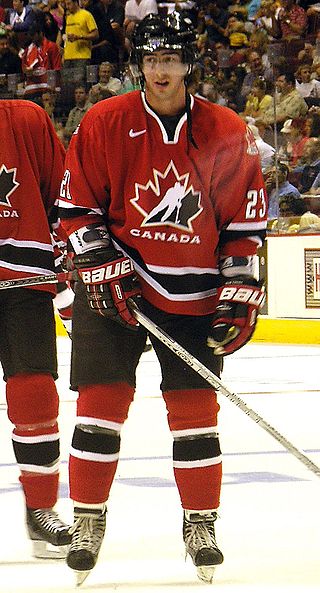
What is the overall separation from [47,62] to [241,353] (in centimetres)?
414

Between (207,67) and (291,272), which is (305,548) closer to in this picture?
(291,272)

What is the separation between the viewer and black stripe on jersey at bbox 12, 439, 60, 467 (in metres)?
2.69

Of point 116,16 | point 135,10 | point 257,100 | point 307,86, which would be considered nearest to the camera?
point 307,86

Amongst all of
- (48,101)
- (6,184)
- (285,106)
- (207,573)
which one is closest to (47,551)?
(207,573)

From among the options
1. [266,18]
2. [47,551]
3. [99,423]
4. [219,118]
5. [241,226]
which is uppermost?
[219,118]

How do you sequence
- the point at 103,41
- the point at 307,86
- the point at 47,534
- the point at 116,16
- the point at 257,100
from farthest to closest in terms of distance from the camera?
the point at 116,16 < the point at 103,41 < the point at 257,100 < the point at 307,86 < the point at 47,534

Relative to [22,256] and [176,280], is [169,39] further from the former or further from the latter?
[22,256]

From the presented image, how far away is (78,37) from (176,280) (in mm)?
7797

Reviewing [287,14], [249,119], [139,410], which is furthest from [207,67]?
[139,410]

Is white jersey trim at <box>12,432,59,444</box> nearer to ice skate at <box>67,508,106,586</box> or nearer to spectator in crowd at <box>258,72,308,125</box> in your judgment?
ice skate at <box>67,508,106,586</box>

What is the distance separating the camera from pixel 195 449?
7.74 ft

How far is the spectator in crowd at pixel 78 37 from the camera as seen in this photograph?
967 centimetres

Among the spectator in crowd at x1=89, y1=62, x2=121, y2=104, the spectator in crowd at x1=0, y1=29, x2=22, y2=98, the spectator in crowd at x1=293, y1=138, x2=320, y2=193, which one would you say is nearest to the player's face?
the spectator in crowd at x1=293, y1=138, x2=320, y2=193

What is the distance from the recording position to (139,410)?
15.5 feet
